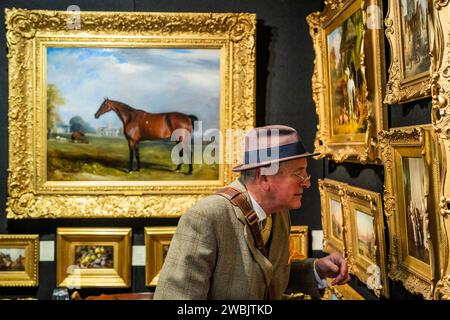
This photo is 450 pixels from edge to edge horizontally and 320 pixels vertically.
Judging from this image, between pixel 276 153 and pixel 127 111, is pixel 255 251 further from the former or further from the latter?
pixel 127 111

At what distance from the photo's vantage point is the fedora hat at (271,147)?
4.32 ft

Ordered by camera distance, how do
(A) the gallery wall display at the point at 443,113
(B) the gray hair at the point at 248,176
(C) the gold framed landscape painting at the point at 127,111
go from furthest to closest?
1. (C) the gold framed landscape painting at the point at 127,111
2. (B) the gray hair at the point at 248,176
3. (A) the gallery wall display at the point at 443,113

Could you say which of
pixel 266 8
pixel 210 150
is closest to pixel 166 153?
pixel 210 150

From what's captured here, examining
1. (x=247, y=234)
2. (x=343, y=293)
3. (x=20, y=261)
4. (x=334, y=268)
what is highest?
(x=247, y=234)

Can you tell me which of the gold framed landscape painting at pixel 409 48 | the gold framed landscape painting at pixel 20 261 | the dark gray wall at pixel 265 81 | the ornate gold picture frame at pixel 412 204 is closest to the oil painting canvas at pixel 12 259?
the gold framed landscape painting at pixel 20 261

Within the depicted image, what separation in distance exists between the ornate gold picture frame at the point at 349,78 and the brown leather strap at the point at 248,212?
672mm

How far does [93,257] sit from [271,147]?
1531 mm

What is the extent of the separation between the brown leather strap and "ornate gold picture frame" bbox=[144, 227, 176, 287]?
4.02ft

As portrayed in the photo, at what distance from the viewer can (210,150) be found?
7.92 ft

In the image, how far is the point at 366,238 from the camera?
6.08 ft

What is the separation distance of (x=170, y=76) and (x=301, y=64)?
71 centimetres

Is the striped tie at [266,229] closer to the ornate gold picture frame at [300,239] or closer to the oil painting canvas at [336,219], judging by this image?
the oil painting canvas at [336,219]

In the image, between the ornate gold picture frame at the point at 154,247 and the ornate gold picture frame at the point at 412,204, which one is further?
the ornate gold picture frame at the point at 154,247

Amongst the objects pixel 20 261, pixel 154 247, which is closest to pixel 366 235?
pixel 154 247
